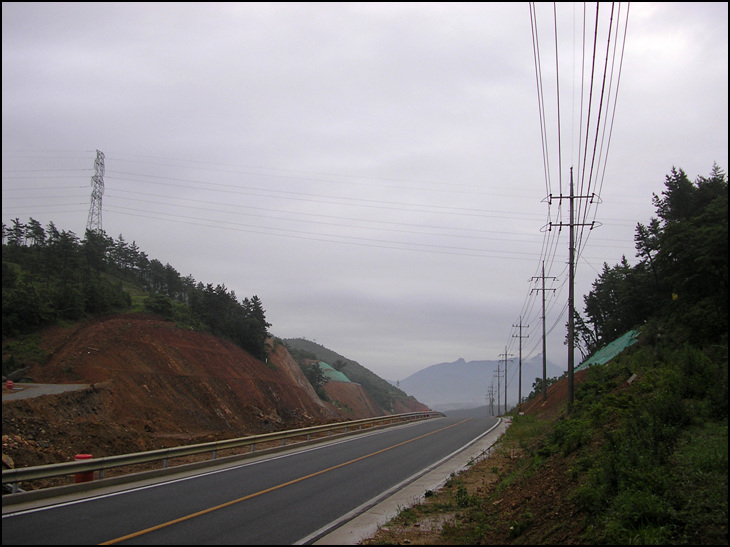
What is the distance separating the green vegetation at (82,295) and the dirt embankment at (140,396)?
205 centimetres

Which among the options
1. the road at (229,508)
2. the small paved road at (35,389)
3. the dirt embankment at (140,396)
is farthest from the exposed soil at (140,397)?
the road at (229,508)

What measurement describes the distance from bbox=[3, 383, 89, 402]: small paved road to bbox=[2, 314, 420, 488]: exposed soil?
47.0 inches

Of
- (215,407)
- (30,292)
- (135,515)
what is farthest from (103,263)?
(135,515)

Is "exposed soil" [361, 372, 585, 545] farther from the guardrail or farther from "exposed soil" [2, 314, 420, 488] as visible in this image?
"exposed soil" [2, 314, 420, 488]

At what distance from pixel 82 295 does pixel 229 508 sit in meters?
39.6

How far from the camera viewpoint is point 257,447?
77.1 ft

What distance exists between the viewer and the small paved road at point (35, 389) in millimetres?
27030

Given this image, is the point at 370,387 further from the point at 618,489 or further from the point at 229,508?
the point at 618,489

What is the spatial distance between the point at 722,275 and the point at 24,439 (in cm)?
2388

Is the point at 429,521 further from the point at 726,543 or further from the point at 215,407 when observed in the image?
the point at 215,407

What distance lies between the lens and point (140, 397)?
35.0 meters

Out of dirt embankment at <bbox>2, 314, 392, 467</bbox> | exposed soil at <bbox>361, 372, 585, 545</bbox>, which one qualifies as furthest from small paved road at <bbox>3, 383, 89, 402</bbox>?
exposed soil at <bbox>361, 372, 585, 545</bbox>

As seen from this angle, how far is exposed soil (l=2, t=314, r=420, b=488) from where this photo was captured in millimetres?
21141

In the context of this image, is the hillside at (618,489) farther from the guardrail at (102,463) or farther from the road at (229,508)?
the guardrail at (102,463)
